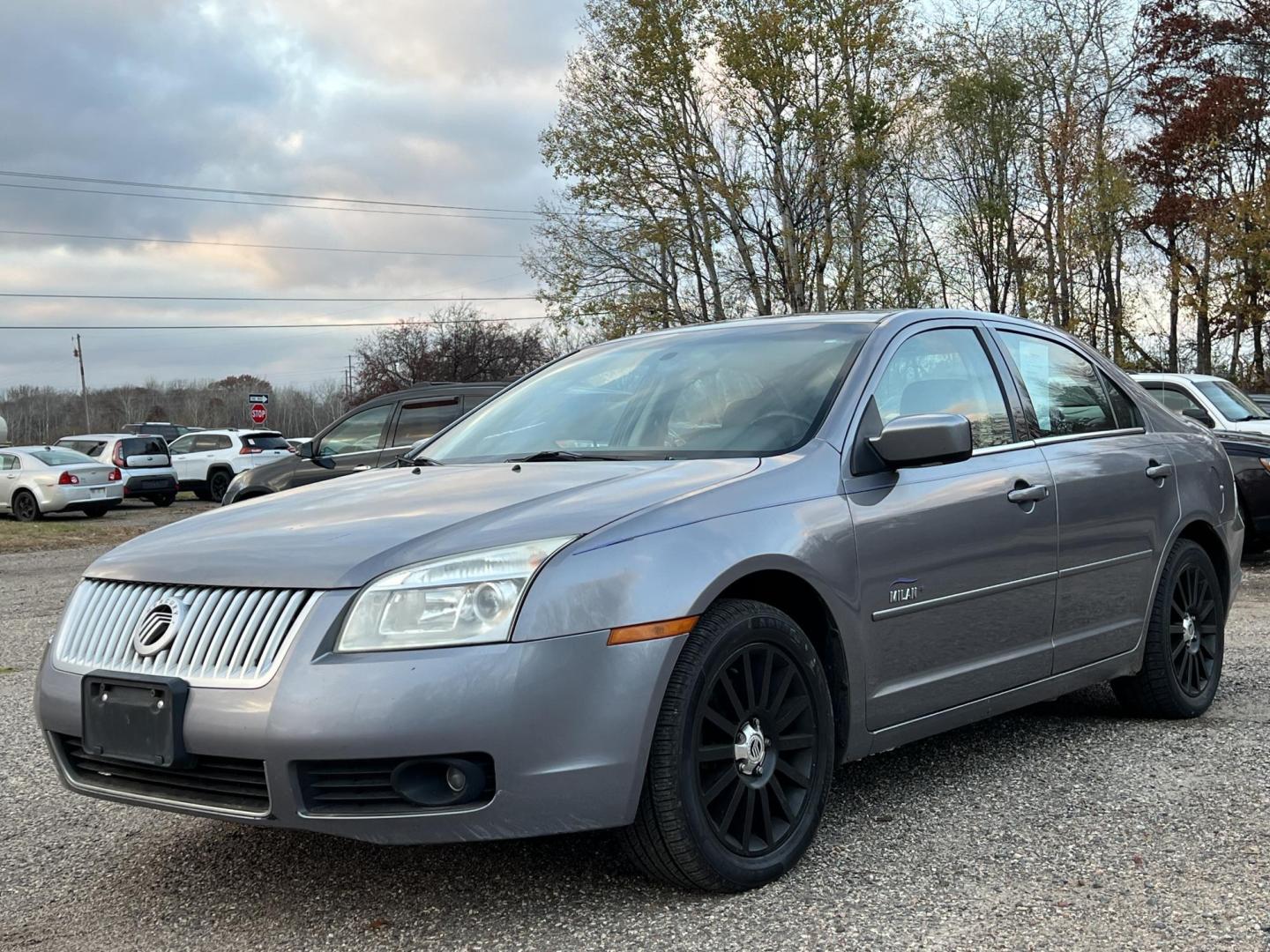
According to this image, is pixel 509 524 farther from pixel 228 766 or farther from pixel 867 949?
pixel 867 949

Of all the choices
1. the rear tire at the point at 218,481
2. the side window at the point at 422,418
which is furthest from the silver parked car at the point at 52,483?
the side window at the point at 422,418

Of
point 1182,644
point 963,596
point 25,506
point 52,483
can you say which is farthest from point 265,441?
point 963,596

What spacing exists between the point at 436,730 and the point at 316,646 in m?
0.33

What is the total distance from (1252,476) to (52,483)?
67.2 ft

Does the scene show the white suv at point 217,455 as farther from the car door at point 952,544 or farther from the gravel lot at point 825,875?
the car door at point 952,544

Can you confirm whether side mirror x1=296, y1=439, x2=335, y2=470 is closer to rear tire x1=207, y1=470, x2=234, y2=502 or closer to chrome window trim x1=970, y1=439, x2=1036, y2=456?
chrome window trim x1=970, y1=439, x2=1036, y2=456

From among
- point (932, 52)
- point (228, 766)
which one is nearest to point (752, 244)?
point (932, 52)

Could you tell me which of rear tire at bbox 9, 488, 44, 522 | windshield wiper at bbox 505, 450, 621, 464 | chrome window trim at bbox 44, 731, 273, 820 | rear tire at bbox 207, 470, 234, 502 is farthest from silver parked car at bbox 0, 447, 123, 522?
chrome window trim at bbox 44, 731, 273, 820

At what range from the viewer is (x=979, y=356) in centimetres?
458

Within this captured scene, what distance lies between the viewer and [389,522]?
3.27 meters

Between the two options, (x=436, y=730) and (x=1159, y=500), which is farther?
(x=1159, y=500)

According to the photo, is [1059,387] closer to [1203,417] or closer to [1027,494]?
[1027,494]

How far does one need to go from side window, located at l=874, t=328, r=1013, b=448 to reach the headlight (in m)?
1.56

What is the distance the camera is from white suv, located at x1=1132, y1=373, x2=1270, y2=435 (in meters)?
13.0
